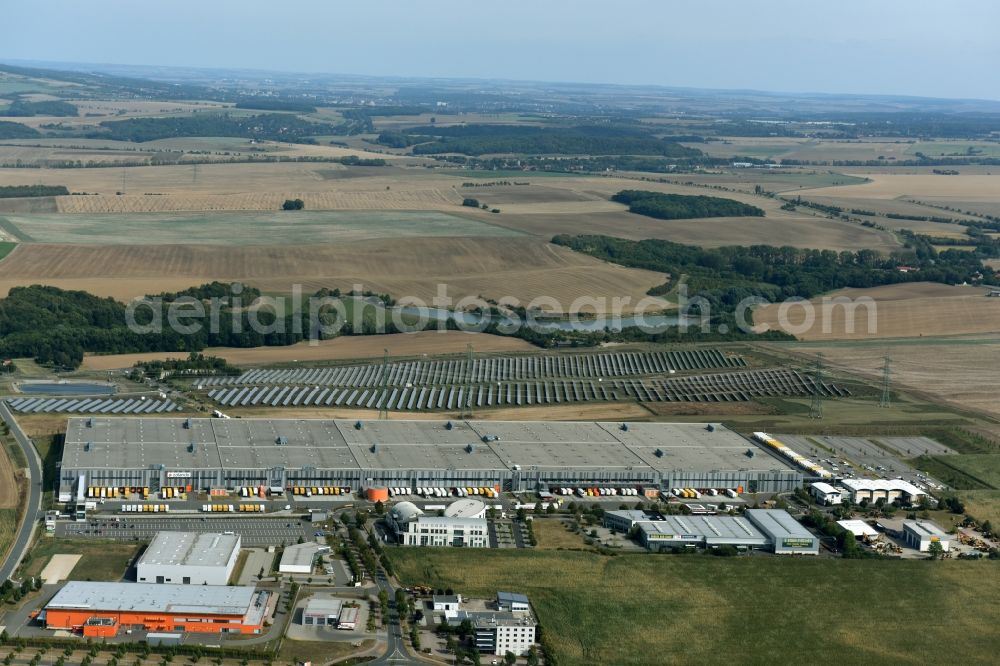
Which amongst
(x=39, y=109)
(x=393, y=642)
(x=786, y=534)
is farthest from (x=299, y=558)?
(x=39, y=109)

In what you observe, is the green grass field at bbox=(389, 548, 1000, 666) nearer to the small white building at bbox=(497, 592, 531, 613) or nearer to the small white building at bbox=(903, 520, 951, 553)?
the small white building at bbox=(497, 592, 531, 613)

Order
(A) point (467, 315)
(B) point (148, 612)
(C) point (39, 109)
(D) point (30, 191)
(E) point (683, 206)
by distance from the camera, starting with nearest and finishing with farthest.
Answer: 1. (B) point (148, 612)
2. (A) point (467, 315)
3. (D) point (30, 191)
4. (E) point (683, 206)
5. (C) point (39, 109)

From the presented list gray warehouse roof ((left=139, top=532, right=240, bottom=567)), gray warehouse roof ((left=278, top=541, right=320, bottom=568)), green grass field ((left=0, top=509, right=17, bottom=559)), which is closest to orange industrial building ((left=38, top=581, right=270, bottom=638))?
gray warehouse roof ((left=139, top=532, right=240, bottom=567))

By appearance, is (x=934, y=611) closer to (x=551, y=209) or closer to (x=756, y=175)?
(x=551, y=209)

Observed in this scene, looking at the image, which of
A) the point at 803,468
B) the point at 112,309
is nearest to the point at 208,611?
the point at 803,468

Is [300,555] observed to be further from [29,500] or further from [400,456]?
[29,500]

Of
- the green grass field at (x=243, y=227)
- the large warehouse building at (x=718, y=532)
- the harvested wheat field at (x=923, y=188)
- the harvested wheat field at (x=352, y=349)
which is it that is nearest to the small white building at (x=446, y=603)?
the large warehouse building at (x=718, y=532)

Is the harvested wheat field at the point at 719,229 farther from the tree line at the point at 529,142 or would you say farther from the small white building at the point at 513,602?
the small white building at the point at 513,602
